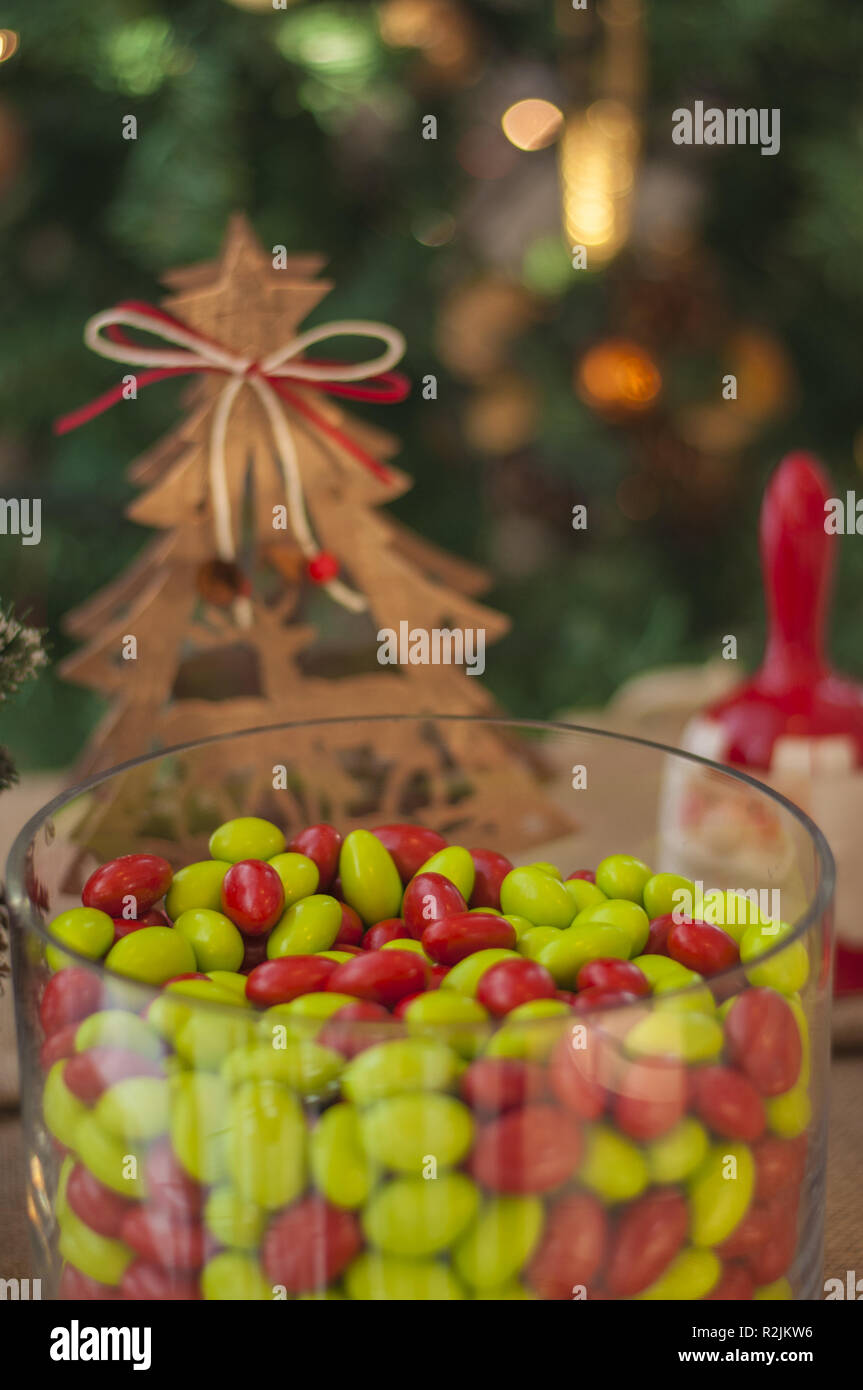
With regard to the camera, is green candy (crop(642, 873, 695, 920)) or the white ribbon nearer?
green candy (crop(642, 873, 695, 920))

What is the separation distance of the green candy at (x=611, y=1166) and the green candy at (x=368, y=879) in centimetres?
20

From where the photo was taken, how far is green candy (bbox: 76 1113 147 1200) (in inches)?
17.0

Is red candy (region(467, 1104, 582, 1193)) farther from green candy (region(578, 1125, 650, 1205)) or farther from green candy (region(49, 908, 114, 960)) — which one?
green candy (region(49, 908, 114, 960))

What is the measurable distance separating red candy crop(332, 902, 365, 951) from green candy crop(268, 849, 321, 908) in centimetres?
2

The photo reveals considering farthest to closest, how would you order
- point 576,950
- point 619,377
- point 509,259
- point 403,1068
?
point 509,259 → point 619,377 → point 576,950 → point 403,1068

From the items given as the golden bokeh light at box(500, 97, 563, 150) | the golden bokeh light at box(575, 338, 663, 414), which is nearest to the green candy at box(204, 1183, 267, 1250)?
the golden bokeh light at box(575, 338, 663, 414)

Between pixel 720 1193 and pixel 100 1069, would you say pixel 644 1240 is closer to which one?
pixel 720 1193

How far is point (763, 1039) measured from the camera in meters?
0.45

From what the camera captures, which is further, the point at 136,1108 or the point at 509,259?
the point at 509,259

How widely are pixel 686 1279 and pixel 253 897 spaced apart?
0.21 meters

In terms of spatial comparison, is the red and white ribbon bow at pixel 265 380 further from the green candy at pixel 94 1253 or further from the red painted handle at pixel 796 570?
the green candy at pixel 94 1253

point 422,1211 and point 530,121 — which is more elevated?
point 530,121

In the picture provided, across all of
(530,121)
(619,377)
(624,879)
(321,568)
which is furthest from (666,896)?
(530,121)
